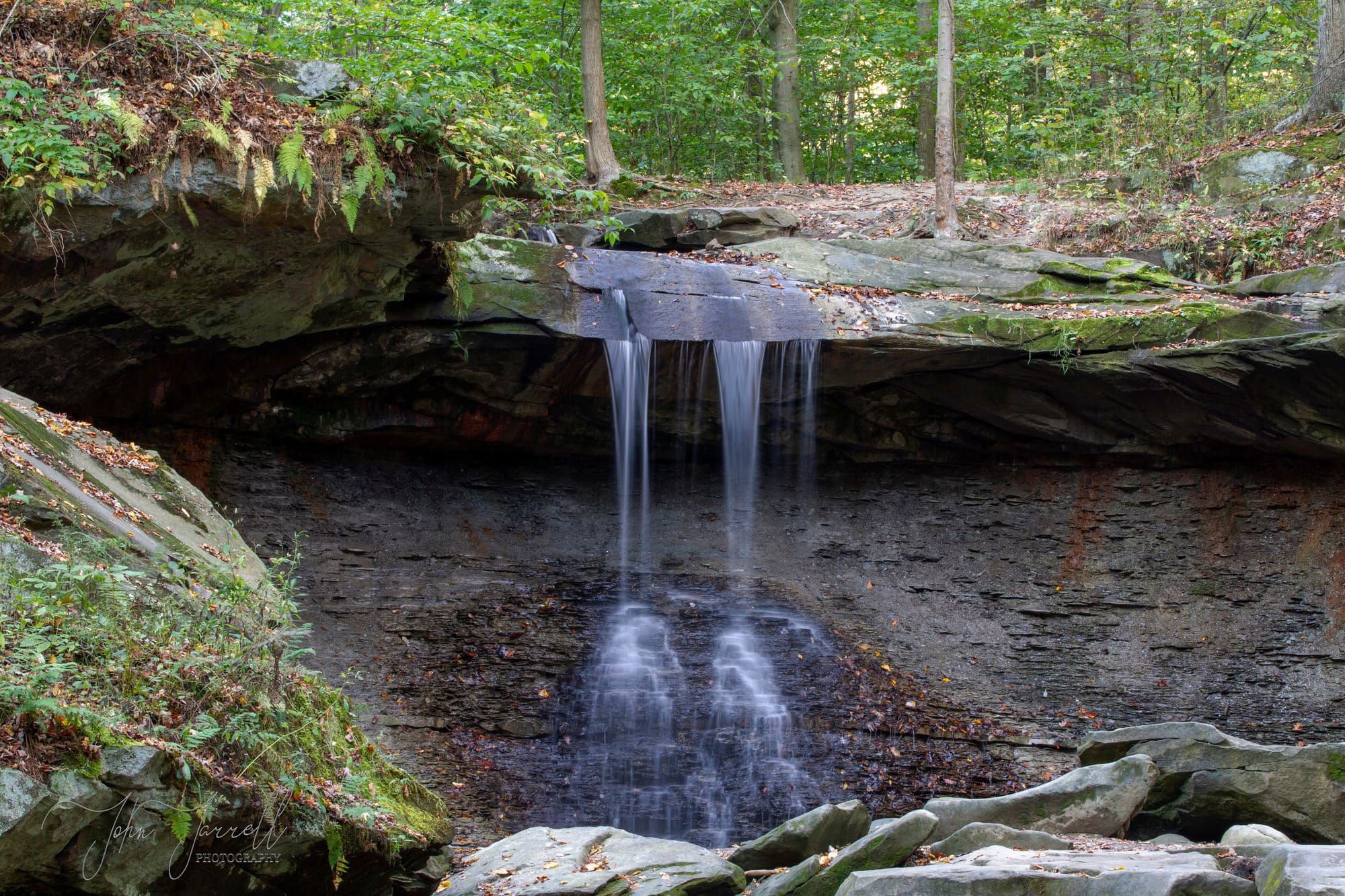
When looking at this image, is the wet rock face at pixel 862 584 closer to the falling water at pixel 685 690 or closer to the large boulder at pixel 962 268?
the falling water at pixel 685 690

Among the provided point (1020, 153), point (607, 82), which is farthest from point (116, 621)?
point (1020, 153)

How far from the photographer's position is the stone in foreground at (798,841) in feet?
22.3

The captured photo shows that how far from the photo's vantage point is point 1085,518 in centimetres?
1251

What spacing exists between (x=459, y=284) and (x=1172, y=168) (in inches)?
461

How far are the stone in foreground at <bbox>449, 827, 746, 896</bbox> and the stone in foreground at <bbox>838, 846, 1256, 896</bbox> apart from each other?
4.98 feet

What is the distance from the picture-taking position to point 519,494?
515 inches

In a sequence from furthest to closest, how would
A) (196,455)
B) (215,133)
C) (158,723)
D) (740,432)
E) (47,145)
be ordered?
(740,432) < (196,455) < (215,133) < (47,145) < (158,723)

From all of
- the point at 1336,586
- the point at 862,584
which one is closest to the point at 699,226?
the point at 862,584

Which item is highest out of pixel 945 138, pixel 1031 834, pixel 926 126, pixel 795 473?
pixel 926 126

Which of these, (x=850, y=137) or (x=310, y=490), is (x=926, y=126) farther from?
(x=310, y=490)

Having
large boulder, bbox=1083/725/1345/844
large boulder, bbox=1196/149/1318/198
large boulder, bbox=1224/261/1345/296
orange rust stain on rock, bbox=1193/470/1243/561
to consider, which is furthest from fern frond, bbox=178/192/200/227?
large boulder, bbox=1196/149/1318/198

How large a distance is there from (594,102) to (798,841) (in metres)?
12.4

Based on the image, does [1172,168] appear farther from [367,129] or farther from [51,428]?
[51,428]

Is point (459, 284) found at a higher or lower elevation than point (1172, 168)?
lower
